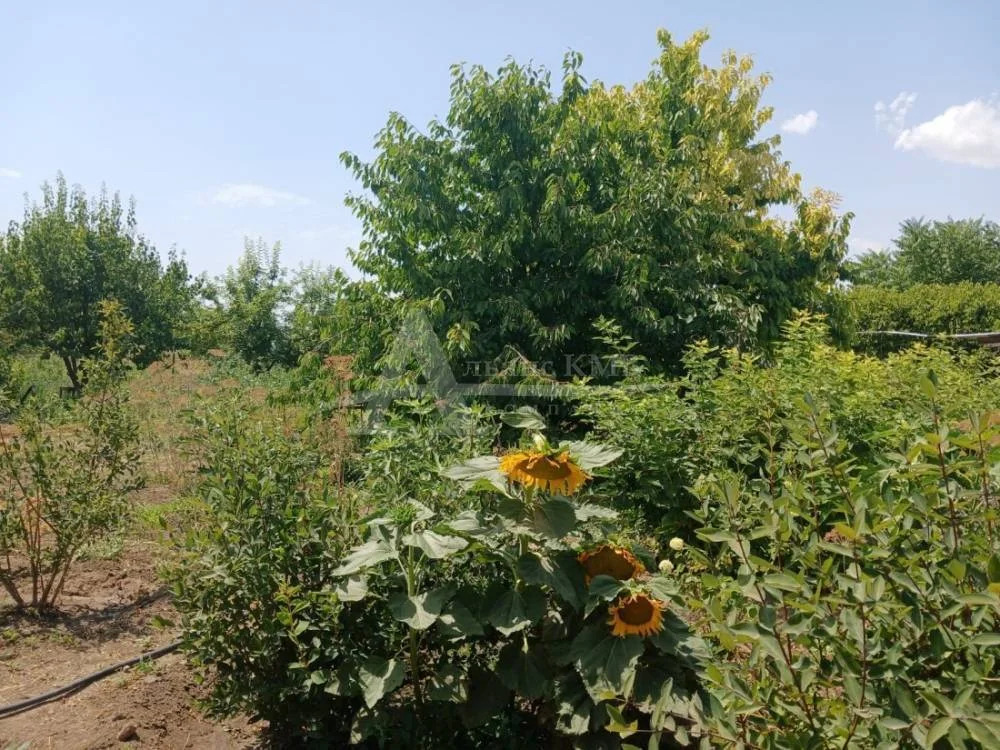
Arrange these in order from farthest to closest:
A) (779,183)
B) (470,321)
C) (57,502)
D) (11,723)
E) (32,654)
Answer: (779,183), (470,321), (57,502), (32,654), (11,723)

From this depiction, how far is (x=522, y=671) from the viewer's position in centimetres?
212

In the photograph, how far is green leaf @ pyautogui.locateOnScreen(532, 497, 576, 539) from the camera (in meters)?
2.07

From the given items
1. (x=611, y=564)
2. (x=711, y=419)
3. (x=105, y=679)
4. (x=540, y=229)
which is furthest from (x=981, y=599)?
(x=540, y=229)

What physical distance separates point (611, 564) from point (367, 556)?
0.69 meters

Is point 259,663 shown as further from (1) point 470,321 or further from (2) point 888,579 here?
(1) point 470,321

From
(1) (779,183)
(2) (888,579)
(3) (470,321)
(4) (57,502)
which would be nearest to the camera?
(2) (888,579)

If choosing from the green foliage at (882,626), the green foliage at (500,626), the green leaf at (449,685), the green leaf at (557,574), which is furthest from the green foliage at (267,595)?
the green foliage at (882,626)

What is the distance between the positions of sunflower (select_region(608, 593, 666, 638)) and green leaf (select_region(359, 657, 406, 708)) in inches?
23.5

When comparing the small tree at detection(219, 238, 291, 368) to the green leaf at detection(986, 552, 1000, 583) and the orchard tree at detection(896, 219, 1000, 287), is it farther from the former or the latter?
→ the orchard tree at detection(896, 219, 1000, 287)

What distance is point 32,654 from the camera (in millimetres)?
3277

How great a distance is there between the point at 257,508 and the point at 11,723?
139cm

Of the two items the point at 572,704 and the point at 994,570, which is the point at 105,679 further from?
the point at 994,570

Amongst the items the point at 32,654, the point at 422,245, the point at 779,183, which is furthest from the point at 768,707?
the point at 779,183

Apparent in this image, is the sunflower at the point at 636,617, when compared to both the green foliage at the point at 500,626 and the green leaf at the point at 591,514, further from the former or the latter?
the green leaf at the point at 591,514
